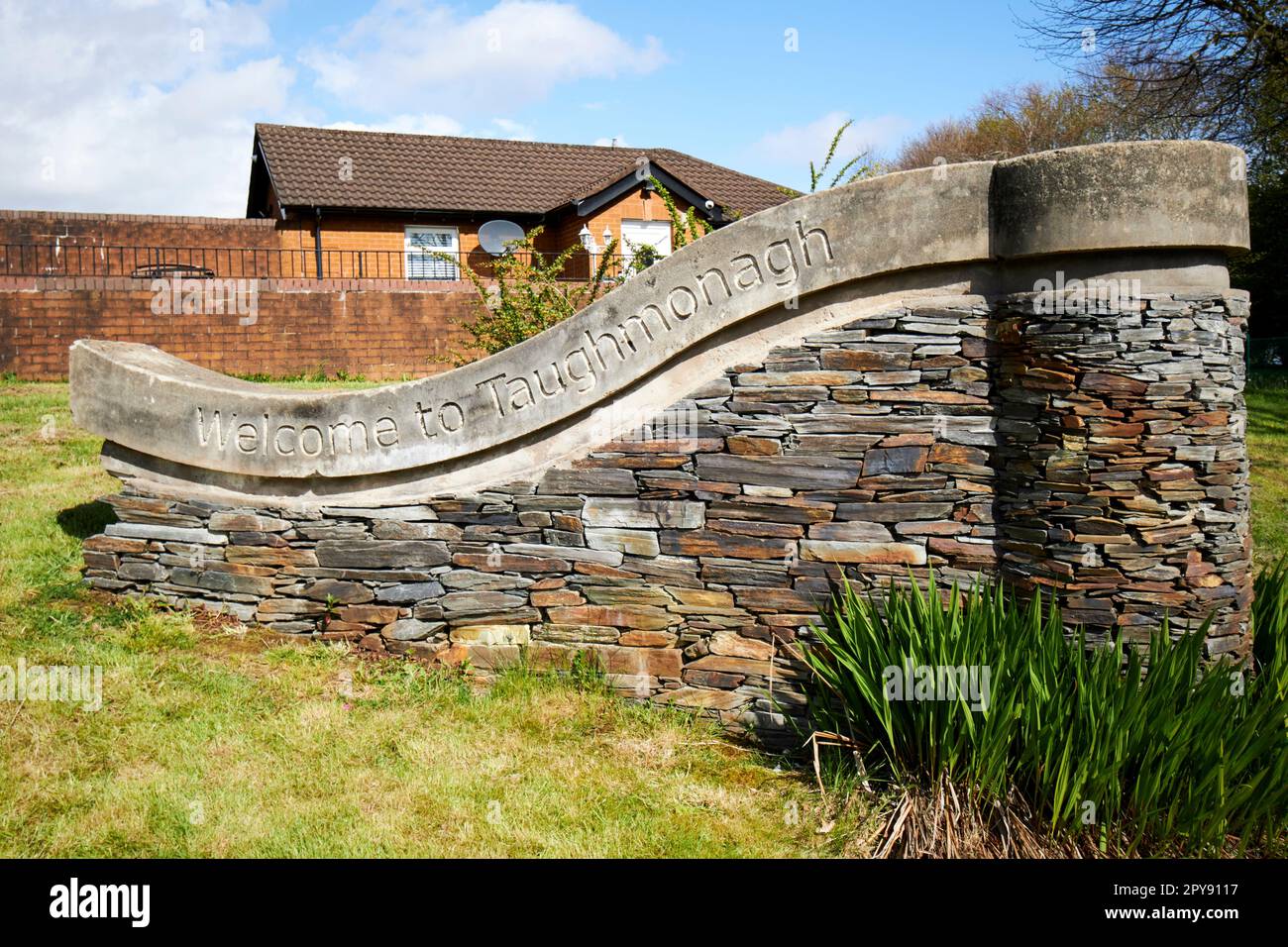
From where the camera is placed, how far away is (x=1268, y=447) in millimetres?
9609

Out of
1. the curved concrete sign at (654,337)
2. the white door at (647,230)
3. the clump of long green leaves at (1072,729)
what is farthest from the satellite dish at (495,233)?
the clump of long green leaves at (1072,729)

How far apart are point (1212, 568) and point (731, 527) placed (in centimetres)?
199

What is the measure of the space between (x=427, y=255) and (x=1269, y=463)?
57.7 ft

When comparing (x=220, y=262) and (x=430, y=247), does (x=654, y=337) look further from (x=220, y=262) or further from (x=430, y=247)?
(x=430, y=247)

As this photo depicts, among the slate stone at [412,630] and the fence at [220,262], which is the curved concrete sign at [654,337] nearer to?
the slate stone at [412,630]

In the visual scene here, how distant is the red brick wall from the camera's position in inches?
487

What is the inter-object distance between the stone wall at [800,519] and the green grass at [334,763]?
233 mm

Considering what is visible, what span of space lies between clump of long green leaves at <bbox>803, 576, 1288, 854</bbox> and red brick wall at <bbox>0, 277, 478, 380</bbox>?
31.5 feet

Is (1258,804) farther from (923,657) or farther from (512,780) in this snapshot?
(512,780)

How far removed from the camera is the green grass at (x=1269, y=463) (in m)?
6.99

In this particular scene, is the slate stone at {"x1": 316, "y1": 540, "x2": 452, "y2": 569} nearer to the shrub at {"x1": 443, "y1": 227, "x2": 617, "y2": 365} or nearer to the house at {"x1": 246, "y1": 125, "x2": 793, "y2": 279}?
the shrub at {"x1": 443, "y1": 227, "x2": 617, "y2": 365}

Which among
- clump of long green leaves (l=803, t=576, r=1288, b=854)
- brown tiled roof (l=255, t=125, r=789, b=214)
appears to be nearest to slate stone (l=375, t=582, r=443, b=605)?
clump of long green leaves (l=803, t=576, r=1288, b=854)

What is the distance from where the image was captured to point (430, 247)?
71.1ft
